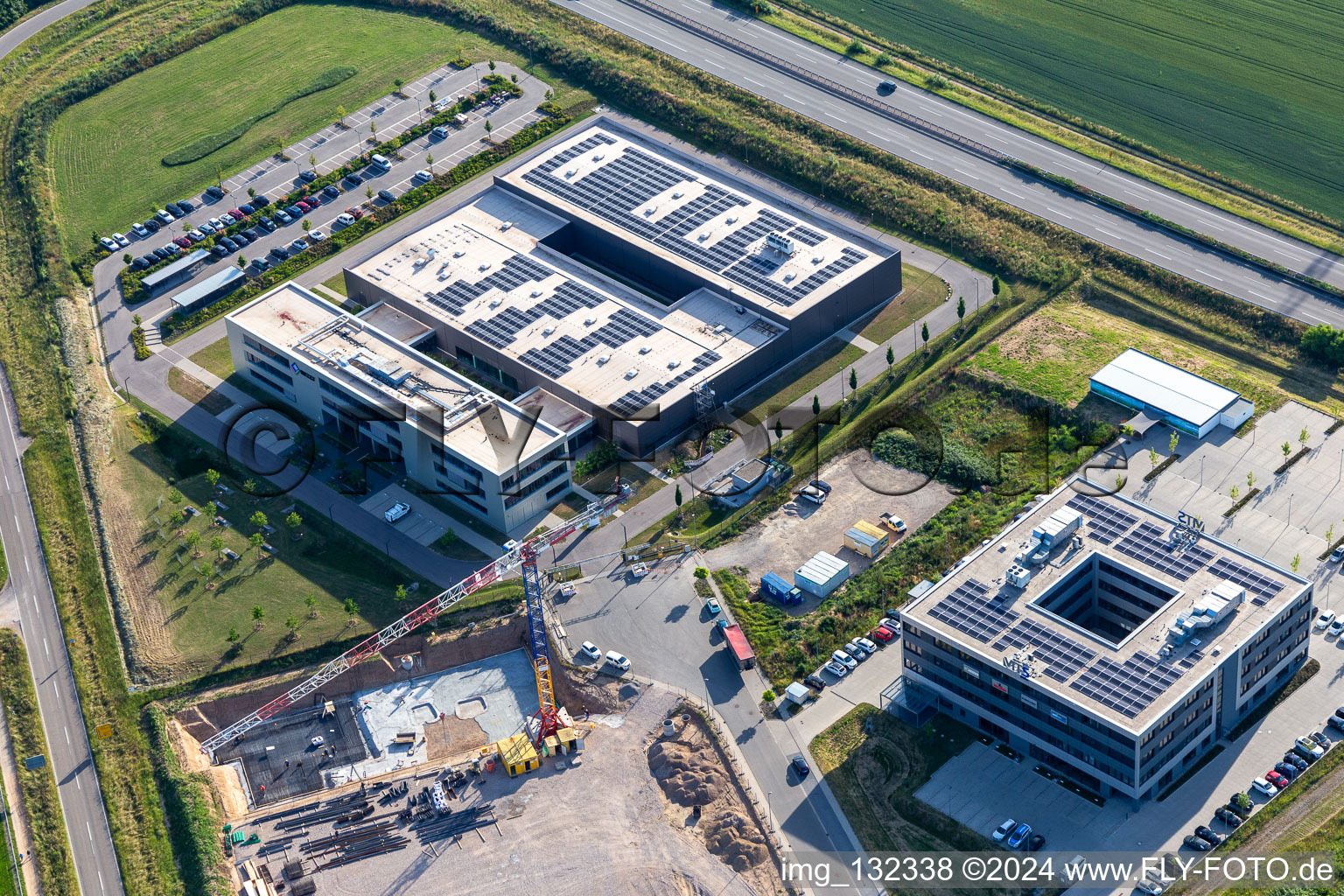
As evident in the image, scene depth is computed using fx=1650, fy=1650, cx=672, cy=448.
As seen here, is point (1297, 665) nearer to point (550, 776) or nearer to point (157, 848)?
point (550, 776)

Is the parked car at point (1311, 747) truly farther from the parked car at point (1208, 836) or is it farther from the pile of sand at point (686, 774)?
the pile of sand at point (686, 774)

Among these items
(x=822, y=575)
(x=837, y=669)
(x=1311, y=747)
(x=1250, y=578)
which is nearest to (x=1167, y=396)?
(x=1250, y=578)

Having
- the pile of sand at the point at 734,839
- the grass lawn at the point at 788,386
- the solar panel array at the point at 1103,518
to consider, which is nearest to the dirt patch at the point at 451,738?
the pile of sand at the point at 734,839

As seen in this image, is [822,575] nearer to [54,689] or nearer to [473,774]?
[473,774]

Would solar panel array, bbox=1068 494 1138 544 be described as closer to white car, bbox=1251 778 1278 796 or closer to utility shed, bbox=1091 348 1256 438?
utility shed, bbox=1091 348 1256 438

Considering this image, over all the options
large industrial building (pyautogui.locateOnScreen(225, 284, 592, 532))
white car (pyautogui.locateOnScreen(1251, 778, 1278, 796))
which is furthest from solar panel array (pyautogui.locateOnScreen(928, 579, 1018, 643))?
large industrial building (pyautogui.locateOnScreen(225, 284, 592, 532))
